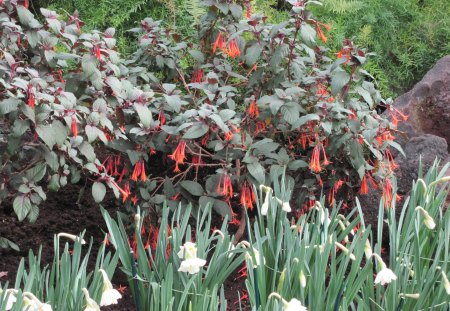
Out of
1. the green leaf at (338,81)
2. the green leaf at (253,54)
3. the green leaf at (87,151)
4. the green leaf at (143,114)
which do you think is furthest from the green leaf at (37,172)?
the green leaf at (338,81)

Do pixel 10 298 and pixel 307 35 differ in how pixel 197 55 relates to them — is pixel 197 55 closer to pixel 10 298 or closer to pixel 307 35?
pixel 307 35

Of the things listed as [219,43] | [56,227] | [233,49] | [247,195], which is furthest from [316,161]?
[56,227]

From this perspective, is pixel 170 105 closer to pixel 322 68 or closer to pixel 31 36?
pixel 31 36

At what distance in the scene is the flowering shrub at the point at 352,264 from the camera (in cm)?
228

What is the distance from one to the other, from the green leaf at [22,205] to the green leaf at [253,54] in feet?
3.27

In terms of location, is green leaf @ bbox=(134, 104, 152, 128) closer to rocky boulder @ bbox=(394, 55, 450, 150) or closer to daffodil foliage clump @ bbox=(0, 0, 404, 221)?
daffodil foliage clump @ bbox=(0, 0, 404, 221)

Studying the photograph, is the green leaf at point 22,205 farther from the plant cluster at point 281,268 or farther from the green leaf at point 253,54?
the green leaf at point 253,54

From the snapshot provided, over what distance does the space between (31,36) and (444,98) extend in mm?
2386

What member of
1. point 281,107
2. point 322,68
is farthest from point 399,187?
point 281,107

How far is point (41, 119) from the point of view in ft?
9.11

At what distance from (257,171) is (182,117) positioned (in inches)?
14.3

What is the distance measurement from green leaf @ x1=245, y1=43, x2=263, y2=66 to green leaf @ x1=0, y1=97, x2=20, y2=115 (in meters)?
0.94

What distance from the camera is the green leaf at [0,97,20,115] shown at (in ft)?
8.88

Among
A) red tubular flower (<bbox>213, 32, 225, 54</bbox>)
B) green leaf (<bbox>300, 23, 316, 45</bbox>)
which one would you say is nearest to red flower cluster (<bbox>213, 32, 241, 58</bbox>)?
red tubular flower (<bbox>213, 32, 225, 54</bbox>)
